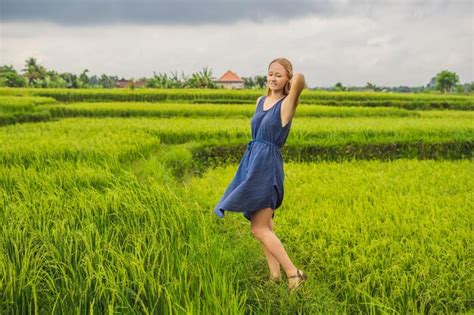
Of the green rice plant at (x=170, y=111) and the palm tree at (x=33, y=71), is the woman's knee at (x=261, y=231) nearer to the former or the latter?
the green rice plant at (x=170, y=111)

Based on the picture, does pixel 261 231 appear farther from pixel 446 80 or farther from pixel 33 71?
pixel 446 80

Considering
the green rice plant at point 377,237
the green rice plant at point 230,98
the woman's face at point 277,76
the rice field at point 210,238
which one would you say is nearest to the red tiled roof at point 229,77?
the green rice plant at point 230,98

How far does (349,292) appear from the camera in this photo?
8.84 feet

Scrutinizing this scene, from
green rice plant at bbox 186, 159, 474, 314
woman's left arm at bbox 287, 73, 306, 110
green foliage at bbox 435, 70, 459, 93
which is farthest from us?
green foliage at bbox 435, 70, 459, 93

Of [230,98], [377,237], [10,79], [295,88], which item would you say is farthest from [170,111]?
[10,79]

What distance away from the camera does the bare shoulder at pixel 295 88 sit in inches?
99.2

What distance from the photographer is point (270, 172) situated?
2.66m

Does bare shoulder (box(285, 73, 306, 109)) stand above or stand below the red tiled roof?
below

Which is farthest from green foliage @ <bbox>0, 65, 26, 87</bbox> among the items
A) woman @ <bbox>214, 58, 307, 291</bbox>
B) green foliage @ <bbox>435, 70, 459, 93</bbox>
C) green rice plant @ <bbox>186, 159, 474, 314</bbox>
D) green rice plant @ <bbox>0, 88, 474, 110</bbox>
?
green foliage @ <bbox>435, 70, 459, 93</bbox>

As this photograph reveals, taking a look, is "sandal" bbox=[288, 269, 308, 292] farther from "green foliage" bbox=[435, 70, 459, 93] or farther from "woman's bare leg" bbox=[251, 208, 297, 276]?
"green foliage" bbox=[435, 70, 459, 93]

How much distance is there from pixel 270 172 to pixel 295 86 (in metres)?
0.53

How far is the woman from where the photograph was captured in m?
2.65

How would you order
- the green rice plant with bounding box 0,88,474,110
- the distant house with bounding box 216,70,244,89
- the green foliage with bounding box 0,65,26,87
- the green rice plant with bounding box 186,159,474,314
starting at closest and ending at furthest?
the green rice plant with bounding box 186,159,474,314 → the green rice plant with bounding box 0,88,474,110 → the green foliage with bounding box 0,65,26,87 → the distant house with bounding box 216,70,244,89

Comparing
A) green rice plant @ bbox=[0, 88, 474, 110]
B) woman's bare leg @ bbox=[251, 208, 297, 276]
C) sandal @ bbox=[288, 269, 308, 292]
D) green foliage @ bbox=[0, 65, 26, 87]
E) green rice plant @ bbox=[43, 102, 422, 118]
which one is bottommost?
sandal @ bbox=[288, 269, 308, 292]
